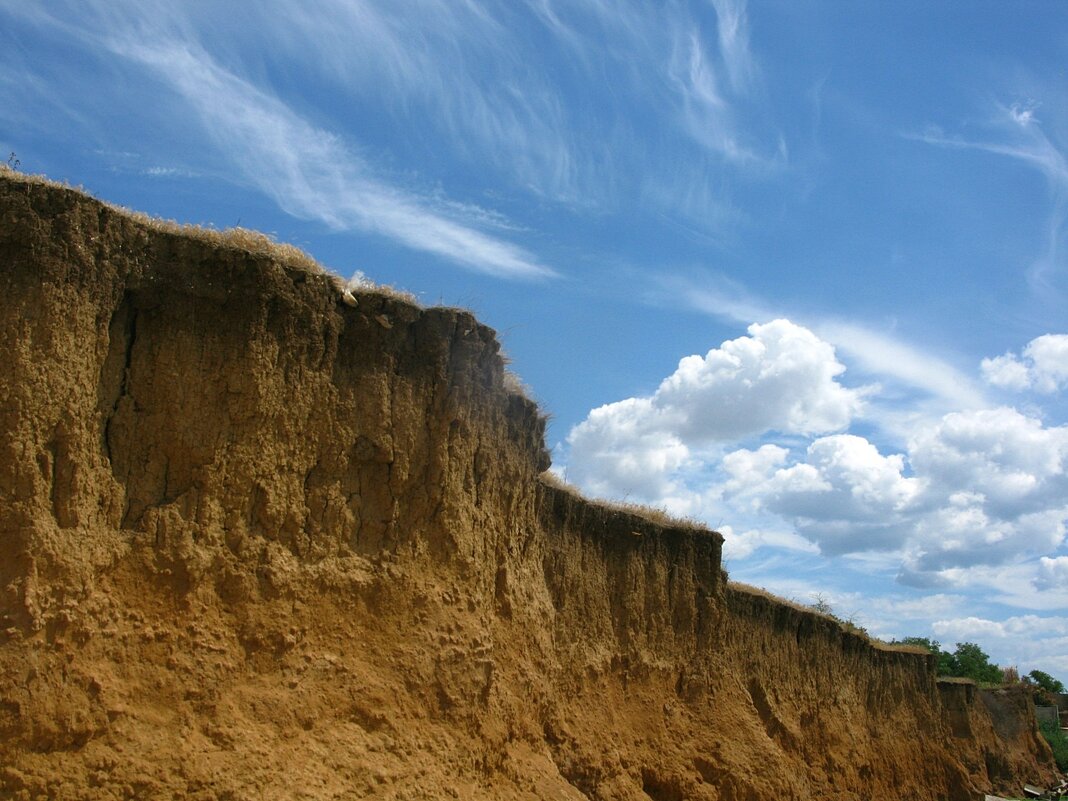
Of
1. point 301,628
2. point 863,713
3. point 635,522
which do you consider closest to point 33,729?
point 301,628

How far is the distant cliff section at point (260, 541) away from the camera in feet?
27.6

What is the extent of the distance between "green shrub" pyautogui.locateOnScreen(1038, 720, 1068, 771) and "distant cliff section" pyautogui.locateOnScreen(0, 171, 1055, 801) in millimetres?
42508

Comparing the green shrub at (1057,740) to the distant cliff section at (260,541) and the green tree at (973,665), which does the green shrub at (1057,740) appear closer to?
the green tree at (973,665)

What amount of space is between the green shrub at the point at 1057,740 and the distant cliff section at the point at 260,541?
4251cm

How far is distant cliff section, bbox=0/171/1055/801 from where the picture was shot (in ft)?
27.6

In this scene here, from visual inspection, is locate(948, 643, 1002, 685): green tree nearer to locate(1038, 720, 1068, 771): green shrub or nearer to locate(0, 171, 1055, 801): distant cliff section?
locate(1038, 720, 1068, 771): green shrub

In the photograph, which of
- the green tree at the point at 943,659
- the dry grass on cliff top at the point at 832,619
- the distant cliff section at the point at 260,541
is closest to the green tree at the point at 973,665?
the green tree at the point at 943,659

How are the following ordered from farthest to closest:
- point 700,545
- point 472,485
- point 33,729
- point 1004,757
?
point 1004,757 → point 700,545 → point 472,485 → point 33,729

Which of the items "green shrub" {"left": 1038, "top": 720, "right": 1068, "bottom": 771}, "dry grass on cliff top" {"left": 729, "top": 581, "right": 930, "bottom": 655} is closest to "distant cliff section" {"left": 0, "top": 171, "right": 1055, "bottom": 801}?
"dry grass on cliff top" {"left": 729, "top": 581, "right": 930, "bottom": 655}

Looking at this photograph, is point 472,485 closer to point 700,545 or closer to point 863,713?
point 700,545

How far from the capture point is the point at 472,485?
42.4 feet

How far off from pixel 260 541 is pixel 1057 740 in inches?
2061

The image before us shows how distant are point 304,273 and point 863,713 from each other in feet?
74.6

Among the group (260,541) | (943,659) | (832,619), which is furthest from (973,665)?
(260,541)
